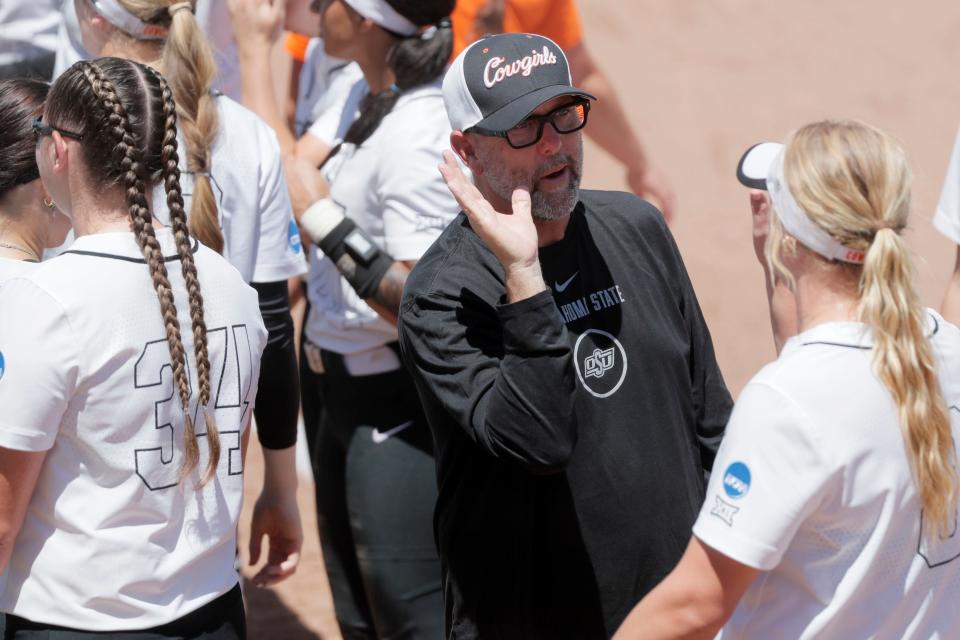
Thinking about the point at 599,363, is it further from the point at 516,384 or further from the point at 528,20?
the point at 528,20

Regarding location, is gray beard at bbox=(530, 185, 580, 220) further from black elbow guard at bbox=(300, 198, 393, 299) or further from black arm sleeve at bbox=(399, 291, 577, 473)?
black elbow guard at bbox=(300, 198, 393, 299)

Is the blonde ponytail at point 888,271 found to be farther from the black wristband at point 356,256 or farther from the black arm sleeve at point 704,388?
the black wristband at point 356,256

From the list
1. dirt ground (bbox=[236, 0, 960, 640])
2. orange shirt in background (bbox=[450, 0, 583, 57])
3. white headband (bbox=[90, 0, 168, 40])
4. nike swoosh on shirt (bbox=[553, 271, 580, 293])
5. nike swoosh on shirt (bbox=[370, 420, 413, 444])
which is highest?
white headband (bbox=[90, 0, 168, 40])

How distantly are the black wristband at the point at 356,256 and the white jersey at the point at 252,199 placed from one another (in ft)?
0.30

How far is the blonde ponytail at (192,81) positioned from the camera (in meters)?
3.03

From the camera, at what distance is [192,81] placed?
10.1 ft

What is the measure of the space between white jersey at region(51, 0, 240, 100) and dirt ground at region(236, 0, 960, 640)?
3675 millimetres

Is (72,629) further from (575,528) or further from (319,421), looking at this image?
(319,421)

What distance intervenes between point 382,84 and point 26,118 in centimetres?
129

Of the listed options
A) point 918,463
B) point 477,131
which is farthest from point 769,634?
point 477,131

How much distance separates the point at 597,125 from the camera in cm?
525

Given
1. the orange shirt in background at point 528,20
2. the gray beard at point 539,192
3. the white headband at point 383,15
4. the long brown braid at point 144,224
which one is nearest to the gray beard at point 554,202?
the gray beard at point 539,192

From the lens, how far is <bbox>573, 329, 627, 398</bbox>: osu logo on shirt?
2502mm

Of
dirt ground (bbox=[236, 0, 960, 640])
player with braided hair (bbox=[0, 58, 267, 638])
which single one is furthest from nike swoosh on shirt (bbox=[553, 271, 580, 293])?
dirt ground (bbox=[236, 0, 960, 640])
